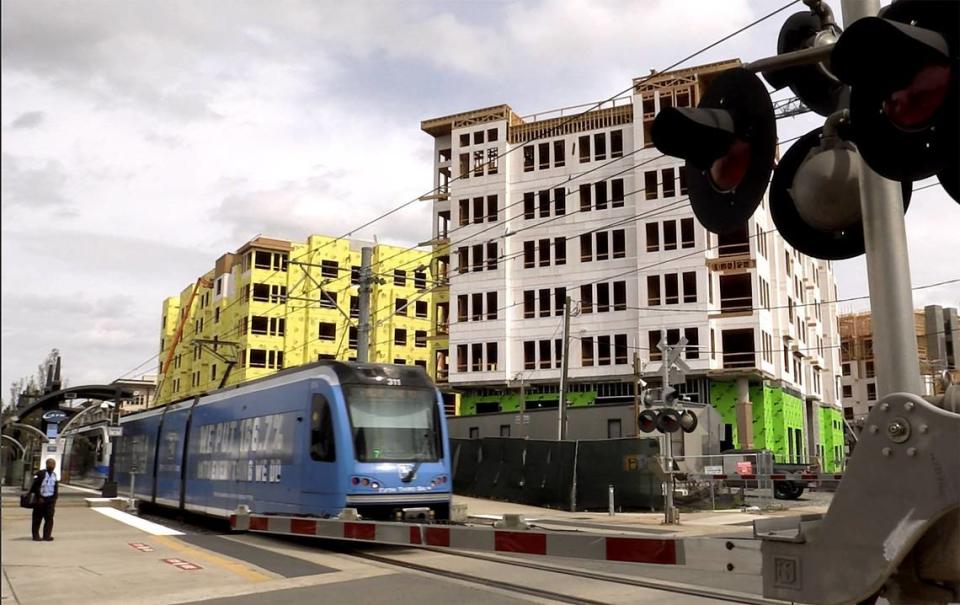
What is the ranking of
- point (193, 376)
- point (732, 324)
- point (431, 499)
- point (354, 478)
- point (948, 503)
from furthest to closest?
point (193, 376) → point (732, 324) → point (431, 499) → point (354, 478) → point (948, 503)

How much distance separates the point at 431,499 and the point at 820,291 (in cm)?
6336

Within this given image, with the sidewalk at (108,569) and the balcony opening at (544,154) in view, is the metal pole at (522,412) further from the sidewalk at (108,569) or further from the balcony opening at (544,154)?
the sidewalk at (108,569)

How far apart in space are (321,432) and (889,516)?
12.6m

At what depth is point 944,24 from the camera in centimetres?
311

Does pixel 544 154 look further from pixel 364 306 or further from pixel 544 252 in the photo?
pixel 364 306

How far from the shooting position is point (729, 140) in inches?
161

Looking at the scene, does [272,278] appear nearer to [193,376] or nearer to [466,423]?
[193,376]

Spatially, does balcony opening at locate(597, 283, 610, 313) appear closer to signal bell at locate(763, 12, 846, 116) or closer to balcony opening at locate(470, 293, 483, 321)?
balcony opening at locate(470, 293, 483, 321)

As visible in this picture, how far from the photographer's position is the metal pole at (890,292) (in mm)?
3412

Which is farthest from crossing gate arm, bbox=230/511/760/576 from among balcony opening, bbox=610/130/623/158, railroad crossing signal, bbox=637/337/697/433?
balcony opening, bbox=610/130/623/158

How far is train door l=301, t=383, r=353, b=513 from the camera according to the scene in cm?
1420

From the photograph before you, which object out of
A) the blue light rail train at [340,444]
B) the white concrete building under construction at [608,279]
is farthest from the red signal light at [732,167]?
the white concrete building under construction at [608,279]

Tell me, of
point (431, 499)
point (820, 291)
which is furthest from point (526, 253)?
point (431, 499)

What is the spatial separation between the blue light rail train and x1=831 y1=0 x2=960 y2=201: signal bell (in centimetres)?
1195
